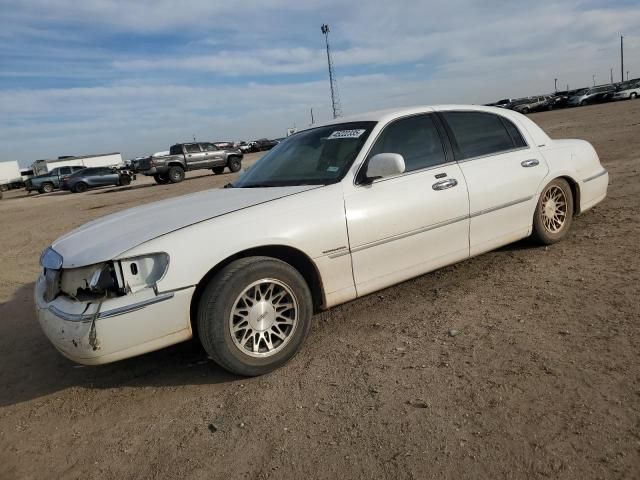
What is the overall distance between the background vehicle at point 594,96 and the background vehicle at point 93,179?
42.2 meters

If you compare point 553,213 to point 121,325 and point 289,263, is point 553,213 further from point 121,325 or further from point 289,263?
point 121,325

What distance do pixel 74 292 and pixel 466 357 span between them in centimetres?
237

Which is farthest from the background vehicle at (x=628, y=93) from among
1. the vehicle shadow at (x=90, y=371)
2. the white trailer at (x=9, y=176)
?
the white trailer at (x=9, y=176)

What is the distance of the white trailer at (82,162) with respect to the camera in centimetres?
4538

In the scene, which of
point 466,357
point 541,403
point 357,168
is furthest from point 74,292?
point 541,403

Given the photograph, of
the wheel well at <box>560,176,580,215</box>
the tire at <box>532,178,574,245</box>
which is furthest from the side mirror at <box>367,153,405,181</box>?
the wheel well at <box>560,176,580,215</box>

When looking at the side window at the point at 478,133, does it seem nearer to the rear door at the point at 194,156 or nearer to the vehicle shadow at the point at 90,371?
the vehicle shadow at the point at 90,371

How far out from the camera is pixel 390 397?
2.63 metres

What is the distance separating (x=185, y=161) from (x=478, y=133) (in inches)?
809

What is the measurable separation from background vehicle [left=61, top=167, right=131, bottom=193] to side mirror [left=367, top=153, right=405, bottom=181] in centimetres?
2679

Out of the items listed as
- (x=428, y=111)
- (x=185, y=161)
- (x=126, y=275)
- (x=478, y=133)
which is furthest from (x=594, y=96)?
(x=126, y=275)

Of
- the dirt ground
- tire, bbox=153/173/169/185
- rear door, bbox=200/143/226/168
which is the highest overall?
rear door, bbox=200/143/226/168

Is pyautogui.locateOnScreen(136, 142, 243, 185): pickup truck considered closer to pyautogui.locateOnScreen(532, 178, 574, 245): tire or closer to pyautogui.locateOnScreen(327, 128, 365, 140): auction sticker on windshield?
pyautogui.locateOnScreen(327, 128, 365, 140): auction sticker on windshield

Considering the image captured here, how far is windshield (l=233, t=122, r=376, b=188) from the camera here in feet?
11.6
